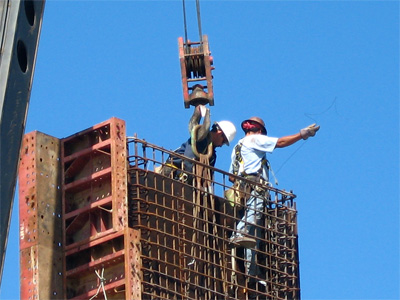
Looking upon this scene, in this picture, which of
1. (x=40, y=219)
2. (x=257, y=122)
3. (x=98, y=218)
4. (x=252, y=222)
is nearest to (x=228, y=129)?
(x=257, y=122)

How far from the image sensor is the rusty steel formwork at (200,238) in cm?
3266

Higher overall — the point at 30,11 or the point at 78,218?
the point at 30,11

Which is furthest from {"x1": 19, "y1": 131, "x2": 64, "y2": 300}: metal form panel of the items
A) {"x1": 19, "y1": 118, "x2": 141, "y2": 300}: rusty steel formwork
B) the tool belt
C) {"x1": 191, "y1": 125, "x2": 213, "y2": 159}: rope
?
the tool belt

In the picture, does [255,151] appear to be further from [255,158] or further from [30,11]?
[30,11]

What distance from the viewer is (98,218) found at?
3288 cm

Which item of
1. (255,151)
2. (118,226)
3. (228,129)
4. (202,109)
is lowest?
(118,226)

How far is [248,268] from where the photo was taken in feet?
113

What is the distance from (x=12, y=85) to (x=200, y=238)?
6734 millimetres

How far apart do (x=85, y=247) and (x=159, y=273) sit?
145 centimetres

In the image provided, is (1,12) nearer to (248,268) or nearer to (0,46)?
(0,46)

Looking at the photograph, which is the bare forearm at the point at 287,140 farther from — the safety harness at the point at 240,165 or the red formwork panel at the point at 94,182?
the red formwork panel at the point at 94,182

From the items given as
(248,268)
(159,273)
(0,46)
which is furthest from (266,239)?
(0,46)

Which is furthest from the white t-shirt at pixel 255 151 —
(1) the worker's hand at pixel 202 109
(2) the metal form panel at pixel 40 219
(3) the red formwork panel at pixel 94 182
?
(2) the metal form panel at pixel 40 219

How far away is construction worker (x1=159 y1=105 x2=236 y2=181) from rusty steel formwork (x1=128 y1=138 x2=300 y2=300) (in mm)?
201
